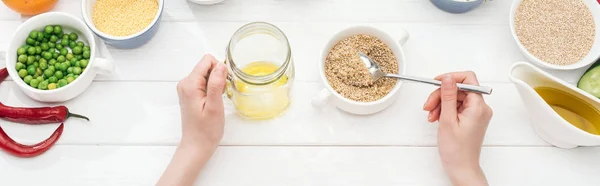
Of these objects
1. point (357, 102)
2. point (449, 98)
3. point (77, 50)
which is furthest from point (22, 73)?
point (449, 98)

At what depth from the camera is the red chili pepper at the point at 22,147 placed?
1.27 meters

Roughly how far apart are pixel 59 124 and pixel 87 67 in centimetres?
14

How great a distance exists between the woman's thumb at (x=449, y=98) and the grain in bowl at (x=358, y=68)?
115 millimetres

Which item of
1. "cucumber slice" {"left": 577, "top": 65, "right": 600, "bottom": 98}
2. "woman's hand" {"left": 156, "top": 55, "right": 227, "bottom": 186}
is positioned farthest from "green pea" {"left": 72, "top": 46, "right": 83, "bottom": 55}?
"cucumber slice" {"left": 577, "top": 65, "right": 600, "bottom": 98}

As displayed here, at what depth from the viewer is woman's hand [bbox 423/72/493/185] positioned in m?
1.20

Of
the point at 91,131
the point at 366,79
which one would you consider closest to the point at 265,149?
the point at 366,79

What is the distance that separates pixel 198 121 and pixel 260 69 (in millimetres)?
175

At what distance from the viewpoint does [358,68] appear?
1285 millimetres

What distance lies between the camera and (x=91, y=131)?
1311mm

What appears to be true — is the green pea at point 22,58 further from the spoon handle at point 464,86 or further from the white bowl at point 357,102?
the spoon handle at point 464,86

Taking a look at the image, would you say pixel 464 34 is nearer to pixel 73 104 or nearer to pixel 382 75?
pixel 382 75

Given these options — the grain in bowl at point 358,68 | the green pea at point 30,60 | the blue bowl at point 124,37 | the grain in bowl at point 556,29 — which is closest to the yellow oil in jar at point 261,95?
the grain in bowl at point 358,68

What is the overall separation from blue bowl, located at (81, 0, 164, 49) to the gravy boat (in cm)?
73

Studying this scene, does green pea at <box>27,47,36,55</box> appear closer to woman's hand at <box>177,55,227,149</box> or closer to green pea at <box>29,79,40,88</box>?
green pea at <box>29,79,40,88</box>
